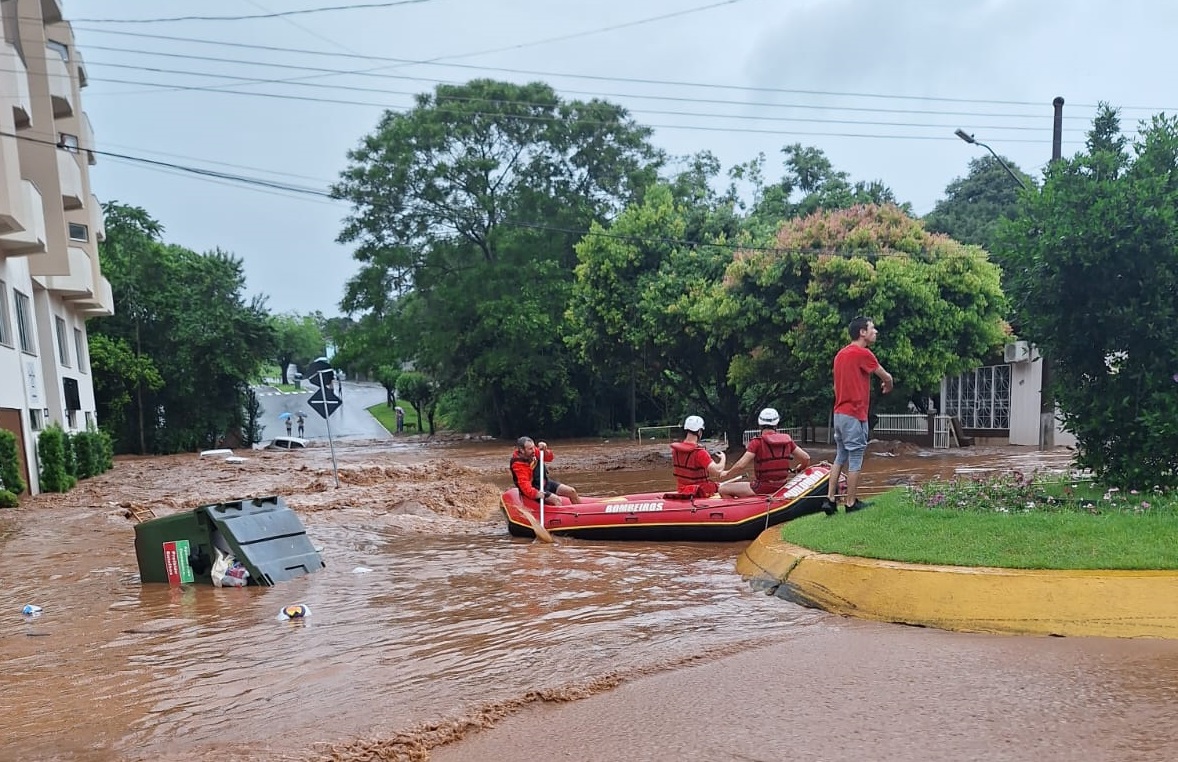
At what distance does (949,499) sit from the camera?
8492 millimetres

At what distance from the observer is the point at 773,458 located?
1123 cm

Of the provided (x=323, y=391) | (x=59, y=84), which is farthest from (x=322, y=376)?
(x=59, y=84)

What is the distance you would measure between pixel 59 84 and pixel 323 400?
14.8m

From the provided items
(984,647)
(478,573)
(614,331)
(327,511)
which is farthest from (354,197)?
(984,647)

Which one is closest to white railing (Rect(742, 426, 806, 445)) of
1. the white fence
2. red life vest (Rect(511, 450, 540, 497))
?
the white fence

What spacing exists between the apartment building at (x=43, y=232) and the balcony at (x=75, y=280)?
0.11 ft

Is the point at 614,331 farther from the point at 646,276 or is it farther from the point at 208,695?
the point at 208,695

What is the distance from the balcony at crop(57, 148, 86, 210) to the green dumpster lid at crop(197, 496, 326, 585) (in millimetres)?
17779

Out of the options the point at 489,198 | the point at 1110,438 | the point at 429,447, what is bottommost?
the point at 429,447

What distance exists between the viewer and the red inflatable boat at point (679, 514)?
10.8 meters

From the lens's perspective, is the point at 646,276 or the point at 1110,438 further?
the point at 646,276

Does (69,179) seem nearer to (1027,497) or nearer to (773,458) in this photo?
(773,458)

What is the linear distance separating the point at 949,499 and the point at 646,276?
2102 centimetres

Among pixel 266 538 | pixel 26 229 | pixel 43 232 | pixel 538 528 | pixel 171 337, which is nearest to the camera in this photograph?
pixel 266 538
